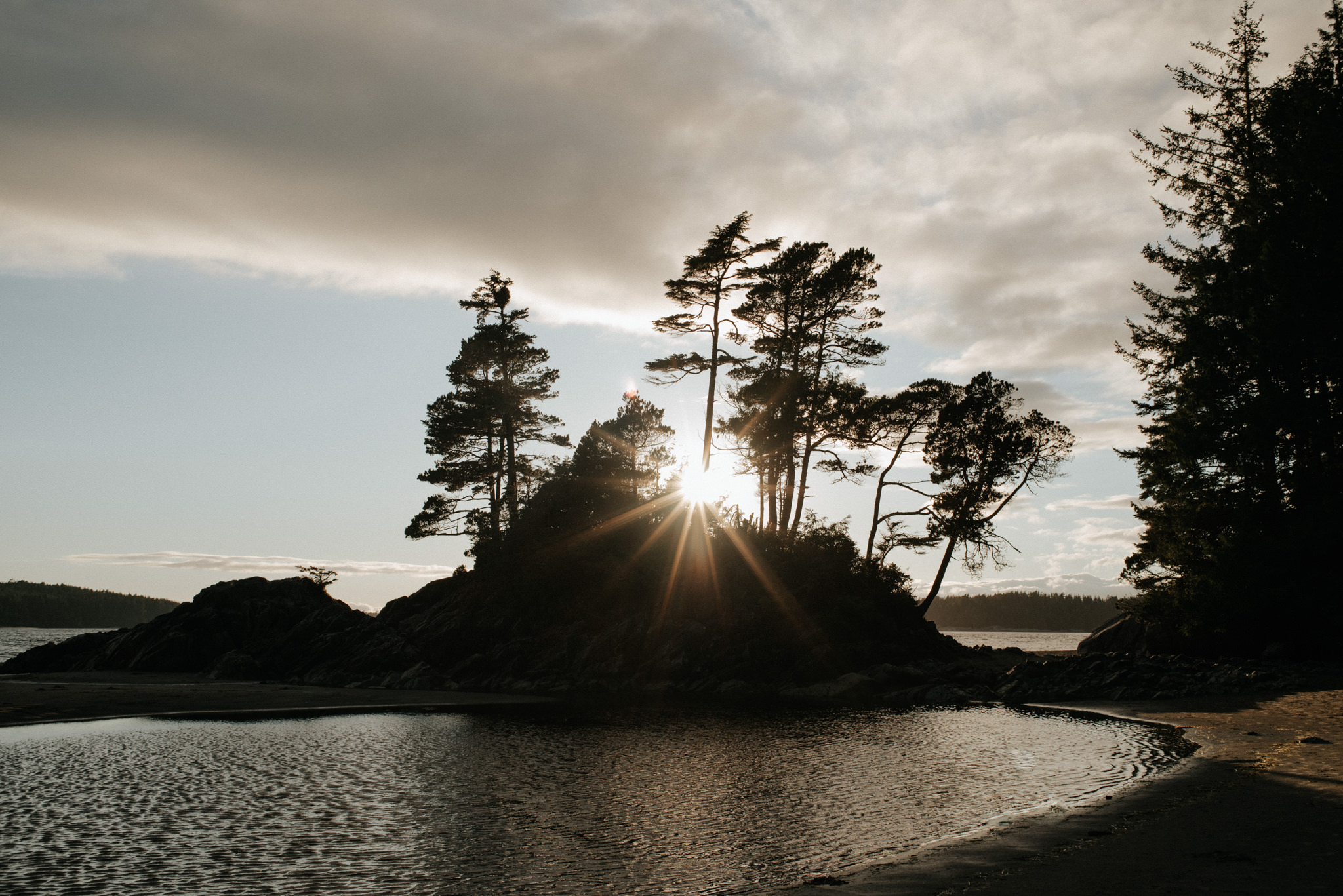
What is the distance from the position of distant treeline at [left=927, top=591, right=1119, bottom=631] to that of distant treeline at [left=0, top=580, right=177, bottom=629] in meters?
190

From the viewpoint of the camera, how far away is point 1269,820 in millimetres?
10258

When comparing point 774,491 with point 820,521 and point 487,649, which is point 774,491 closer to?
point 820,521

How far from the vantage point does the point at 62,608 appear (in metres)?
178

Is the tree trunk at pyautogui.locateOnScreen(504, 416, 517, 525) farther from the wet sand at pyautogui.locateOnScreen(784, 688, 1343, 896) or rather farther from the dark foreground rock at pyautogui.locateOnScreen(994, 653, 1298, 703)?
the wet sand at pyautogui.locateOnScreen(784, 688, 1343, 896)

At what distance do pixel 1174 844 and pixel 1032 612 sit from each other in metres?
198

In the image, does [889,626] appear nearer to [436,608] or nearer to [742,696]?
[742,696]

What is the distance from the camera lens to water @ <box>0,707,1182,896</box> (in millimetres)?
9211

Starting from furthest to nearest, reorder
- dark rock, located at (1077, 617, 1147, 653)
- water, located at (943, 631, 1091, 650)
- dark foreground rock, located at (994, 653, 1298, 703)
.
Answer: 1. water, located at (943, 631, 1091, 650)
2. dark rock, located at (1077, 617, 1147, 653)
3. dark foreground rock, located at (994, 653, 1298, 703)

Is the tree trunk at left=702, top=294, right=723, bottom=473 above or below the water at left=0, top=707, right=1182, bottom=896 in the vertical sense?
above

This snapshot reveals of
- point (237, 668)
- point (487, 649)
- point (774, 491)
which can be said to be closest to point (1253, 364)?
point (774, 491)

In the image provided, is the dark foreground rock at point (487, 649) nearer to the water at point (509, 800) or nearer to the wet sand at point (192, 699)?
the wet sand at point (192, 699)

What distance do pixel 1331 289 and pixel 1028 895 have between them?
1194 inches

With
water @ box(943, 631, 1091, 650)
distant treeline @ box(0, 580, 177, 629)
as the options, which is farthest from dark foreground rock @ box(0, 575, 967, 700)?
distant treeline @ box(0, 580, 177, 629)

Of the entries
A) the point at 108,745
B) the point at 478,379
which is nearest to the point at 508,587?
the point at 478,379
